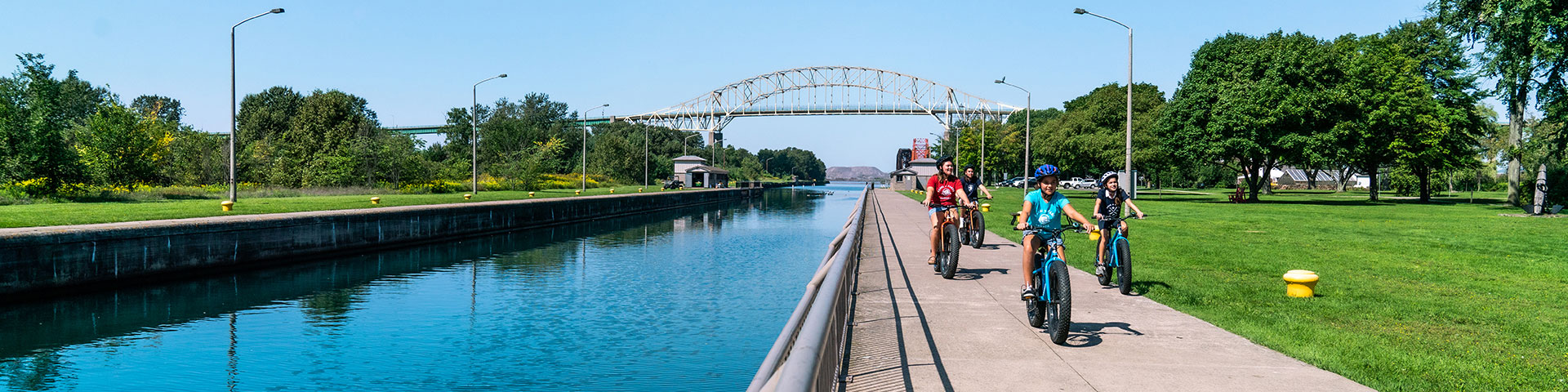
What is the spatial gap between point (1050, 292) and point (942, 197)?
5524 mm

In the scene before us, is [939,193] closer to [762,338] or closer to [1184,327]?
[762,338]

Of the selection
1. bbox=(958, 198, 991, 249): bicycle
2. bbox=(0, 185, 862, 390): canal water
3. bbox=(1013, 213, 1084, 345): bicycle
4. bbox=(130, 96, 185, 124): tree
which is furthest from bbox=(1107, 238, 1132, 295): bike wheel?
bbox=(130, 96, 185, 124): tree

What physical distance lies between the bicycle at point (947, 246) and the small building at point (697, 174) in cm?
8086

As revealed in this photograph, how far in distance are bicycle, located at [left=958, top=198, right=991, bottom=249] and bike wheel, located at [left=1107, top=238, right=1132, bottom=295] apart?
14.6 ft

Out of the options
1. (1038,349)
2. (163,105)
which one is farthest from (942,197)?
(163,105)

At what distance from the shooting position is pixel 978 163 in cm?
10238

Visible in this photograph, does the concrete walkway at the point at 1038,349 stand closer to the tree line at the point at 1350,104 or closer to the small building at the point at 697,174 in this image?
the tree line at the point at 1350,104

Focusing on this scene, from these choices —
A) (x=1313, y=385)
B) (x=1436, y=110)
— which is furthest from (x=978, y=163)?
(x=1313, y=385)

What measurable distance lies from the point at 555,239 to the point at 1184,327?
2909cm

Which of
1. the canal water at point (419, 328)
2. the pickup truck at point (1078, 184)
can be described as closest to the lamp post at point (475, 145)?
A: the canal water at point (419, 328)

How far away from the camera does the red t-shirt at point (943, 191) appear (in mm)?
13242

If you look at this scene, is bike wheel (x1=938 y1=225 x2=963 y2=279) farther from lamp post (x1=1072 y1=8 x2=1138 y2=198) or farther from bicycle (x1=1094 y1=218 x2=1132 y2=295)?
lamp post (x1=1072 y1=8 x2=1138 y2=198)

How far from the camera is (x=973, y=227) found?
53.8ft

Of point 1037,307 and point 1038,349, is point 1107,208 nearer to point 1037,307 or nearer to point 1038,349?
point 1037,307
